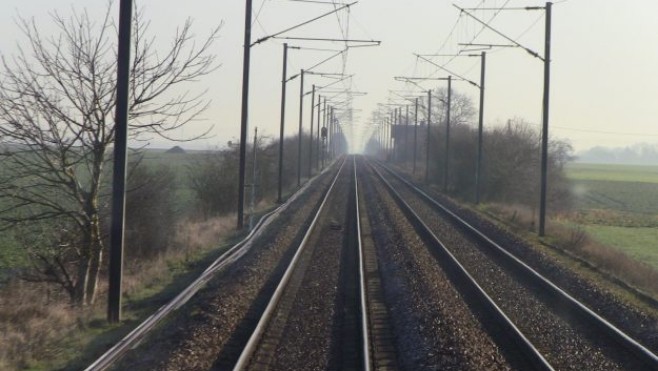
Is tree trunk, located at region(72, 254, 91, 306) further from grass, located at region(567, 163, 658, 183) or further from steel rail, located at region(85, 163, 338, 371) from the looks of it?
grass, located at region(567, 163, 658, 183)

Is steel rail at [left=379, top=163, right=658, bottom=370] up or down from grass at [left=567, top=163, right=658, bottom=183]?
down

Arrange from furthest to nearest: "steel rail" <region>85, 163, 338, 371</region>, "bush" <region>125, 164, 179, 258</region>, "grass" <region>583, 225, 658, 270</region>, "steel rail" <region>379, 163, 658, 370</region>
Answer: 1. "grass" <region>583, 225, 658, 270</region>
2. "bush" <region>125, 164, 179, 258</region>
3. "steel rail" <region>379, 163, 658, 370</region>
4. "steel rail" <region>85, 163, 338, 371</region>

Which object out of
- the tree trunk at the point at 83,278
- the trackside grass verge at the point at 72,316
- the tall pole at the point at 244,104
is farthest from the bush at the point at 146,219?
the tree trunk at the point at 83,278

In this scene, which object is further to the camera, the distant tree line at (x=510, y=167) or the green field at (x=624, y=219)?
the distant tree line at (x=510, y=167)

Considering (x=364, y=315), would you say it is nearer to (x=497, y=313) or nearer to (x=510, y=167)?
(x=497, y=313)

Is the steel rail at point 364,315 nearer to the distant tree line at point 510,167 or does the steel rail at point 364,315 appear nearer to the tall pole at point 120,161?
the tall pole at point 120,161

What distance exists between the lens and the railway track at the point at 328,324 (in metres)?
10.1

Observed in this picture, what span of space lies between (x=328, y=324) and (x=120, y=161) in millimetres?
4468

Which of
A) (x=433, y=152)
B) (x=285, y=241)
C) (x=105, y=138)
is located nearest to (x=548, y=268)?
(x=285, y=241)

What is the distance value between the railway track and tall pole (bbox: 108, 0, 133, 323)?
2.60m

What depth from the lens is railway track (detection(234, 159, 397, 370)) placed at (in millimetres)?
10062

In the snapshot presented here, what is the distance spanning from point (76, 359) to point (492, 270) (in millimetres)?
11606

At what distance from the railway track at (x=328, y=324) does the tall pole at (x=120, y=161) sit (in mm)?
2596

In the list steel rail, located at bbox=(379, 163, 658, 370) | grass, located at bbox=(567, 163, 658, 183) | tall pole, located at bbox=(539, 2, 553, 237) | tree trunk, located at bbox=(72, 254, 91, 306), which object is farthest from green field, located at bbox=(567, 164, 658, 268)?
tree trunk, located at bbox=(72, 254, 91, 306)
